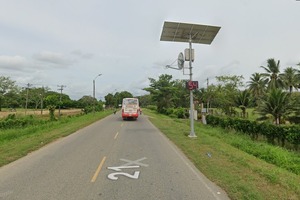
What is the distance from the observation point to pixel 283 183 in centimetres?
656

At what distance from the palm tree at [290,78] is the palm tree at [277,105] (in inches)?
1497

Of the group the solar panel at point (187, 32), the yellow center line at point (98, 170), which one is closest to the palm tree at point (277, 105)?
the solar panel at point (187, 32)

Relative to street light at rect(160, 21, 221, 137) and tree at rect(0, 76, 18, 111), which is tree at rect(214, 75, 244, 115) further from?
tree at rect(0, 76, 18, 111)

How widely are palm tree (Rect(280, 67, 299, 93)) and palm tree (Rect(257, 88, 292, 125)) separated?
125ft

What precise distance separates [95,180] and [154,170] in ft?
6.52

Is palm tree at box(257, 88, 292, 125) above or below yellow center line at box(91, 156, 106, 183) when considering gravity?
above

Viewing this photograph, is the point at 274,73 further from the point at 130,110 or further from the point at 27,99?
the point at 27,99

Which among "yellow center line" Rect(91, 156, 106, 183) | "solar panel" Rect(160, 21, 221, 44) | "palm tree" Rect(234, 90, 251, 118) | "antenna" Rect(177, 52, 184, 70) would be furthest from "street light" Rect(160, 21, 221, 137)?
"palm tree" Rect(234, 90, 251, 118)

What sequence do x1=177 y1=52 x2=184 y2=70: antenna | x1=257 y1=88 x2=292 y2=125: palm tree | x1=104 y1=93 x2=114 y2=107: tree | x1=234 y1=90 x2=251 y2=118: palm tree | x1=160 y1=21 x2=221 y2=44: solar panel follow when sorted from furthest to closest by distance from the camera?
x1=104 y1=93 x2=114 y2=107: tree
x1=234 y1=90 x2=251 y2=118: palm tree
x1=257 y1=88 x2=292 y2=125: palm tree
x1=177 y1=52 x2=184 y2=70: antenna
x1=160 y1=21 x2=221 y2=44: solar panel

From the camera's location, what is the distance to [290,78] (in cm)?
5812

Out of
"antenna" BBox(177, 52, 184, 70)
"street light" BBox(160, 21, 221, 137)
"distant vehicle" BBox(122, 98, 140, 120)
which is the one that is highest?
"street light" BBox(160, 21, 221, 137)

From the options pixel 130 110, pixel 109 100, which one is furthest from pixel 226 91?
pixel 109 100

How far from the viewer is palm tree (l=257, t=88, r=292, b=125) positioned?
2381 cm

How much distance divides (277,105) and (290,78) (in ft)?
131
